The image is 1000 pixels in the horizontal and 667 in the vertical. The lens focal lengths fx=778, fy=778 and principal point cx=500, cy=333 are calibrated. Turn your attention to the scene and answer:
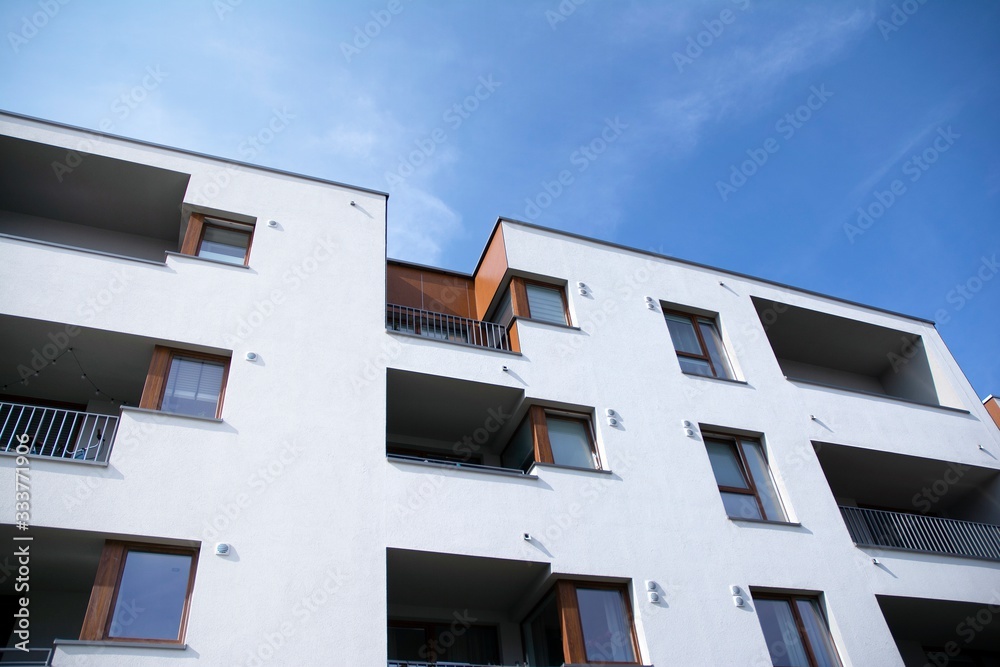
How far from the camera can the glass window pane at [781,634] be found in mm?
12047

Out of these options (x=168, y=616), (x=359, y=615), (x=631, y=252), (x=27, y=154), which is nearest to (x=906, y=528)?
(x=631, y=252)

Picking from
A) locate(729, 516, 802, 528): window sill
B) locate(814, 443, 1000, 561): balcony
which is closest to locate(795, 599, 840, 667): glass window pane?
locate(729, 516, 802, 528): window sill

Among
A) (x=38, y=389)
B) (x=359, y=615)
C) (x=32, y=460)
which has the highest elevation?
(x=38, y=389)

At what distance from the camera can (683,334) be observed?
53.9 ft

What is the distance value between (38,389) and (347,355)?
193 inches

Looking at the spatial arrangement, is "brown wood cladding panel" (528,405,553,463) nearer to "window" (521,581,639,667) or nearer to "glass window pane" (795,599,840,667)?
"window" (521,581,639,667)

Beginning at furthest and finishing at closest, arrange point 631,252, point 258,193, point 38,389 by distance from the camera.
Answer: point 631,252, point 258,193, point 38,389

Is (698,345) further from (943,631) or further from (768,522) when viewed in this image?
(943,631)

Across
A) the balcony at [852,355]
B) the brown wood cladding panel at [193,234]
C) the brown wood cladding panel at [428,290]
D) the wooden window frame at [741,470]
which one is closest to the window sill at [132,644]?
the brown wood cladding panel at [193,234]

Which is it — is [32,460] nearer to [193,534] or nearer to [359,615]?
[193,534]

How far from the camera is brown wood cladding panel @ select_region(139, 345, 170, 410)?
11.2 meters

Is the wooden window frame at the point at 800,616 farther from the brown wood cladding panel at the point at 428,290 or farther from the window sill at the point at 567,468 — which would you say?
the brown wood cladding panel at the point at 428,290

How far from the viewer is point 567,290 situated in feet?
51.9

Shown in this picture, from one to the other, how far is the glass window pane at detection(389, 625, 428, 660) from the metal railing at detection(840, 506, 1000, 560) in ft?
28.5
